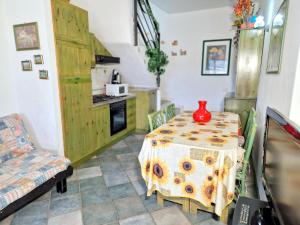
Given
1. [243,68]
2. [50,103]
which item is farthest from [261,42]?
[50,103]

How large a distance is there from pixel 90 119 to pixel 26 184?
4.58ft

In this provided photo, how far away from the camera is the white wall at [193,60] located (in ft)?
16.0

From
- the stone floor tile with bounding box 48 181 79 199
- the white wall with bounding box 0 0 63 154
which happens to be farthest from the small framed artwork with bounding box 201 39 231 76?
the stone floor tile with bounding box 48 181 79 199

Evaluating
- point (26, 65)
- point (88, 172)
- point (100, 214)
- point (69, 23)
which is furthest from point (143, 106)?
point (100, 214)

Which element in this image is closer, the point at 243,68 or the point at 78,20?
the point at 78,20

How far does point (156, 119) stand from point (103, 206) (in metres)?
1.10

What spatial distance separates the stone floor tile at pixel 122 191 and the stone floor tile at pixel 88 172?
420mm

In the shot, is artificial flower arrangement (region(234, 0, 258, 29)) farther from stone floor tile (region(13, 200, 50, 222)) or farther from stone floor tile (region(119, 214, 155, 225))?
stone floor tile (region(13, 200, 50, 222))

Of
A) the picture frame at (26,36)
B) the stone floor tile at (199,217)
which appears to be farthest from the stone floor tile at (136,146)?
the picture frame at (26,36)

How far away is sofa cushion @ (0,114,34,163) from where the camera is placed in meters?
2.18

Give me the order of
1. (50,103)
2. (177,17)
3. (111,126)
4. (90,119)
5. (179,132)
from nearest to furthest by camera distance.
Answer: (179,132) < (50,103) < (90,119) < (111,126) < (177,17)

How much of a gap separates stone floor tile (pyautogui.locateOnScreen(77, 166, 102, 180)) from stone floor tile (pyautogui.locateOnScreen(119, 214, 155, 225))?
0.96 metres

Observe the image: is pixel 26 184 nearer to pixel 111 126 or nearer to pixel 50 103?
pixel 50 103

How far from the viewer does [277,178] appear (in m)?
1.04
